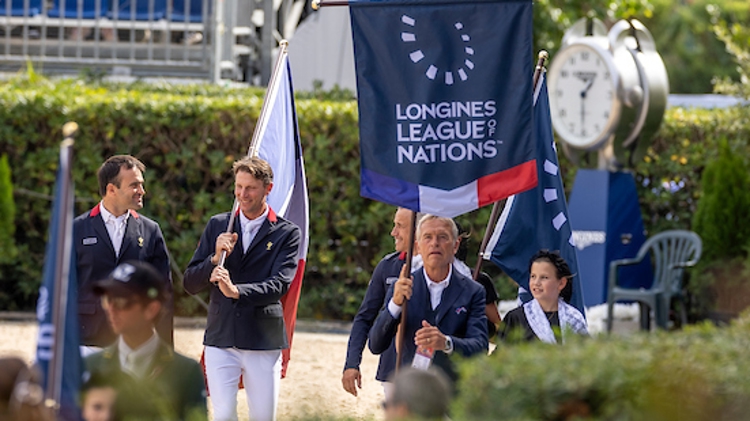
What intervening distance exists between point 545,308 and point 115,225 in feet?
7.89

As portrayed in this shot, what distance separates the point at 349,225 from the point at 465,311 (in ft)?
21.0

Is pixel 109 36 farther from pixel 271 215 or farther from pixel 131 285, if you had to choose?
pixel 131 285

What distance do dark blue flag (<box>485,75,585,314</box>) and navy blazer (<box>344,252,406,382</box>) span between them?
837 millimetres

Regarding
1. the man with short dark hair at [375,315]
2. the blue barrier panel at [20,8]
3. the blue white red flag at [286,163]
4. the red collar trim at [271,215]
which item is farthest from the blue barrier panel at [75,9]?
the man with short dark hair at [375,315]

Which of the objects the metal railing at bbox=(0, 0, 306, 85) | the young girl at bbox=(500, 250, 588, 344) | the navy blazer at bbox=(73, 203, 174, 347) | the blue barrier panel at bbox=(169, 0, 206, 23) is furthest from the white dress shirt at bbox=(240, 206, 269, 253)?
the blue barrier panel at bbox=(169, 0, 206, 23)

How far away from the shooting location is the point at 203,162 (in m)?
12.3

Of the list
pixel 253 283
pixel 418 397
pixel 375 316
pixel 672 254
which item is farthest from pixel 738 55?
pixel 418 397

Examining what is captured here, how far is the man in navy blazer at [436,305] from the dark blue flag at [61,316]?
2.19 metres

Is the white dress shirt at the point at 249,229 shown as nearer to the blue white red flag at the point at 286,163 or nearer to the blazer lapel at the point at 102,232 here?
the blue white red flag at the point at 286,163

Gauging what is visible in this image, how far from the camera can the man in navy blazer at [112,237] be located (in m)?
6.40

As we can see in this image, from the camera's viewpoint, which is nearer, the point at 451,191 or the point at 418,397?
the point at 418,397

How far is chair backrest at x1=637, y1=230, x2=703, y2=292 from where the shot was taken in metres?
11.0

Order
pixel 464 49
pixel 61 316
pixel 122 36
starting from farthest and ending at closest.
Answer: pixel 122 36, pixel 464 49, pixel 61 316

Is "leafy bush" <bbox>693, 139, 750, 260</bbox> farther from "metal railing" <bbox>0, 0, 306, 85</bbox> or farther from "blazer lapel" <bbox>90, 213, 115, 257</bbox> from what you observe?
"metal railing" <bbox>0, 0, 306, 85</bbox>
